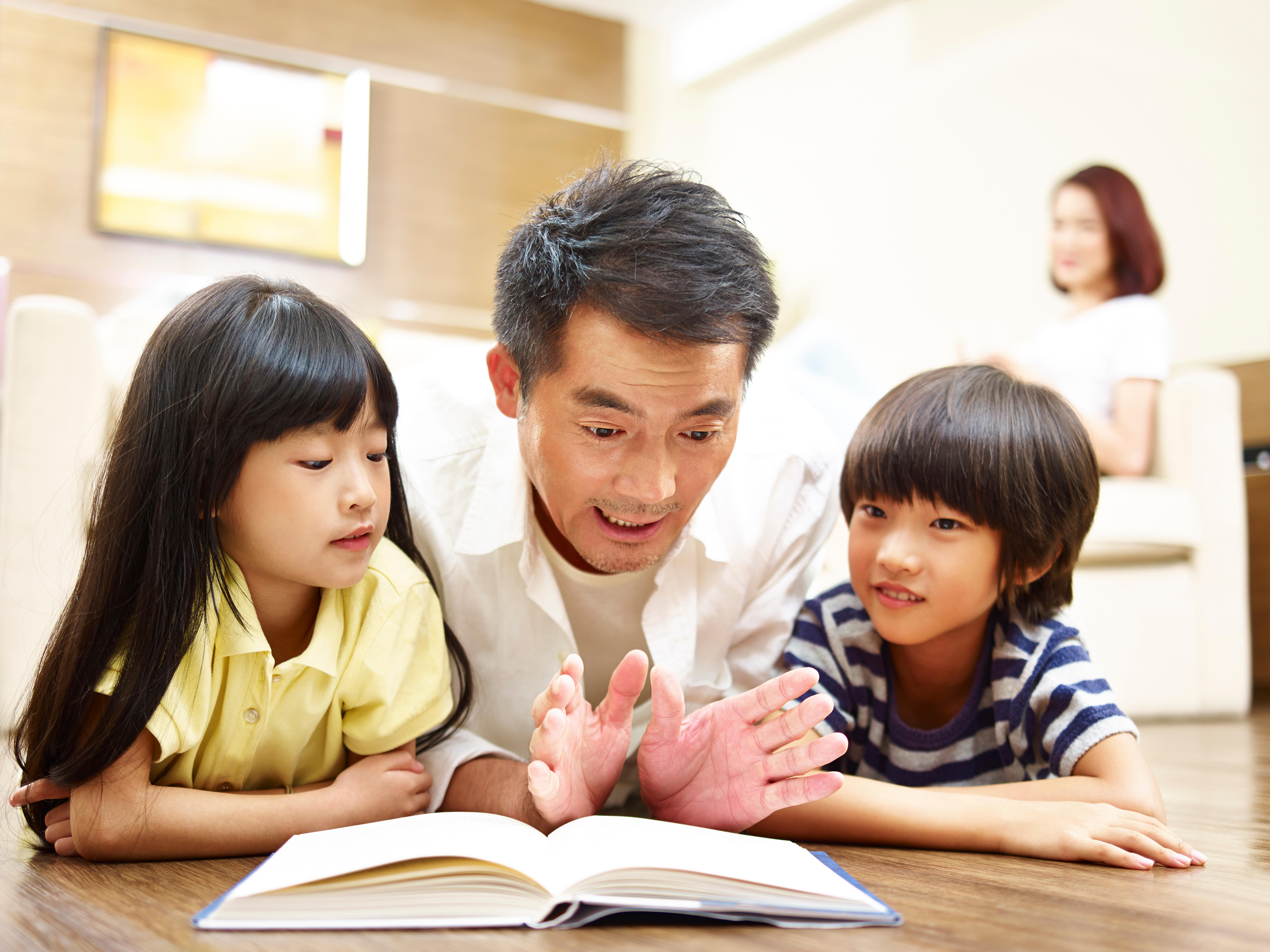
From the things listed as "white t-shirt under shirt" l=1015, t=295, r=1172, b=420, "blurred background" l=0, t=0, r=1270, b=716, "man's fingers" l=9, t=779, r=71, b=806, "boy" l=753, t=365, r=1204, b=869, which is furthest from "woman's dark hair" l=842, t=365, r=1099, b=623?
"white t-shirt under shirt" l=1015, t=295, r=1172, b=420

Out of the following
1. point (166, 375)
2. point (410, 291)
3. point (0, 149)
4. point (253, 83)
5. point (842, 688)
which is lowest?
point (842, 688)

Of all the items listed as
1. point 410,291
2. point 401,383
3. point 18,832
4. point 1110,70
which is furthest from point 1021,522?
point 410,291

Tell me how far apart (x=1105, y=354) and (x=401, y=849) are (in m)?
2.37

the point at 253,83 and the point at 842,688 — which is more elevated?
the point at 253,83

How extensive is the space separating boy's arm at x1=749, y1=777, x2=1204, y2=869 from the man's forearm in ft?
0.75

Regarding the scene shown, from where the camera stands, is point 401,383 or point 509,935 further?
point 401,383

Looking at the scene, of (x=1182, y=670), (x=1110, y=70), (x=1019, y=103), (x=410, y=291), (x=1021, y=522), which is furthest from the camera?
(x=410, y=291)

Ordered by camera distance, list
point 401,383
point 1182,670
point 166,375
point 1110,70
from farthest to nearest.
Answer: point 1110,70 < point 1182,670 < point 401,383 < point 166,375

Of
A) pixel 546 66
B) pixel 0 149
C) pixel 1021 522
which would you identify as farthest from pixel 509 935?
pixel 546 66

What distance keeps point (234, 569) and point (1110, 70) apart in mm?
3779

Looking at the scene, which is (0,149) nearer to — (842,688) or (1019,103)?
(1019,103)

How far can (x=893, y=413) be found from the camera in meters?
1.20

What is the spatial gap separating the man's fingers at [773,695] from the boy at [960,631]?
0.15m

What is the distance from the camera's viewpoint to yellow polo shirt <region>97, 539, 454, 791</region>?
927mm
